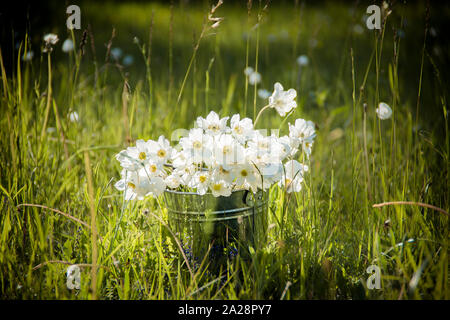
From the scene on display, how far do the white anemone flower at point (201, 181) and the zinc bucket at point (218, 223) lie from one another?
57mm

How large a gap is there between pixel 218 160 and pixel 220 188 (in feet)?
0.34

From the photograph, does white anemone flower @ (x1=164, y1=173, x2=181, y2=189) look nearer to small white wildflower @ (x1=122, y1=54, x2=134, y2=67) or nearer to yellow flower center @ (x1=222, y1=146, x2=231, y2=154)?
yellow flower center @ (x1=222, y1=146, x2=231, y2=154)

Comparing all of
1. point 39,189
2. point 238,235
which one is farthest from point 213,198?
point 39,189

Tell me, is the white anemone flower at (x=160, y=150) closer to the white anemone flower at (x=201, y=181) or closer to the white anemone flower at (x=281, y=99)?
the white anemone flower at (x=201, y=181)

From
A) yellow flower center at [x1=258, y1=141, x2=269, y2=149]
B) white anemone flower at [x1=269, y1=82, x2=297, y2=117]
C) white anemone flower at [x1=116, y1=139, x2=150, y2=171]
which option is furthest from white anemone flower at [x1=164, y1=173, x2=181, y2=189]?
white anemone flower at [x1=269, y1=82, x2=297, y2=117]

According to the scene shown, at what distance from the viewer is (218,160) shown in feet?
4.20

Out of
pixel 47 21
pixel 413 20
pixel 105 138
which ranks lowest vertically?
pixel 105 138

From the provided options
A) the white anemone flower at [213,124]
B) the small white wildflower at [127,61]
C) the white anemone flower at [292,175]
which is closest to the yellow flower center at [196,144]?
the white anemone flower at [213,124]

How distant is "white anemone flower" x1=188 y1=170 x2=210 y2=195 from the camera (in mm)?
1324

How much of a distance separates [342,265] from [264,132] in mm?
588

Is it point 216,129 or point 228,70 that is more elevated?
point 228,70

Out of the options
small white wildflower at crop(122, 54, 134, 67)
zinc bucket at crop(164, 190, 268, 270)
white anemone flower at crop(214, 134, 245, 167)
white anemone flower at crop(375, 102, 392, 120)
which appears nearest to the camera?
white anemone flower at crop(214, 134, 245, 167)
